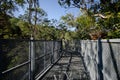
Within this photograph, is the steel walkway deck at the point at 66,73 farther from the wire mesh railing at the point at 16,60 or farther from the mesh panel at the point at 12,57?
the mesh panel at the point at 12,57

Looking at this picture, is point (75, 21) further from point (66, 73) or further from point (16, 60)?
point (16, 60)

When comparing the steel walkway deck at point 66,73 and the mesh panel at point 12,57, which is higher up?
the mesh panel at point 12,57

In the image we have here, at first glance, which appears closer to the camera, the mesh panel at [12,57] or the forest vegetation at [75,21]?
the mesh panel at [12,57]

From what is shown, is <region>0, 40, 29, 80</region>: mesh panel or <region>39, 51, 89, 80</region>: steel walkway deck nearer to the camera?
<region>0, 40, 29, 80</region>: mesh panel

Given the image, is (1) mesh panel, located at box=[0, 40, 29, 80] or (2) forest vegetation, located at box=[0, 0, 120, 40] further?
(2) forest vegetation, located at box=[0, 0, 120, 40]

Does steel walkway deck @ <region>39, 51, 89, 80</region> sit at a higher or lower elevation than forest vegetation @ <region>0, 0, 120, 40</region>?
lower

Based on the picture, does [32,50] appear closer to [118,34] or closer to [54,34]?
[118,34]

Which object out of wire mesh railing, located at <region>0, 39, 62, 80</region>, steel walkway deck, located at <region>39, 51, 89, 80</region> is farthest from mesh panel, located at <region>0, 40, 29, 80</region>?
steel walkway deck, located at <region>39, 51, 89, 80</region>

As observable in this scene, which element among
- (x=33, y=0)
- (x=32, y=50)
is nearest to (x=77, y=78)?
(x=32, y=50)

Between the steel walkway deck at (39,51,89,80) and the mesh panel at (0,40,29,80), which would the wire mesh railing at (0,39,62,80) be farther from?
the steel walkway deck at (39,51,89,80)

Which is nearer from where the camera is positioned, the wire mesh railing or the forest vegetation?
the wire mesh railing

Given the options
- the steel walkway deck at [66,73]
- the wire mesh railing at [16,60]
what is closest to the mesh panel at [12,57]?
the wire mesh railing at [16,60]

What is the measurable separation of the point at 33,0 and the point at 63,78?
2134 centimetres

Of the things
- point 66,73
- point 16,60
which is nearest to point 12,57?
point 16,60
